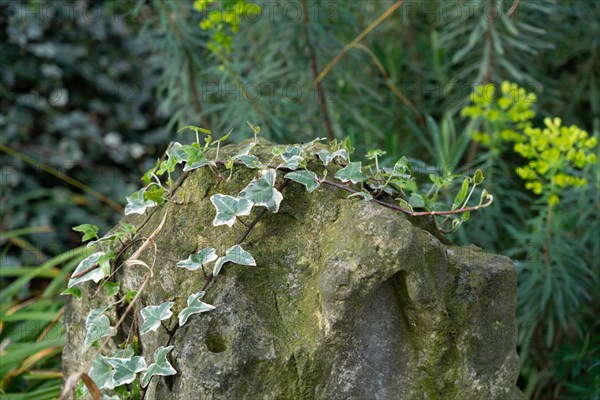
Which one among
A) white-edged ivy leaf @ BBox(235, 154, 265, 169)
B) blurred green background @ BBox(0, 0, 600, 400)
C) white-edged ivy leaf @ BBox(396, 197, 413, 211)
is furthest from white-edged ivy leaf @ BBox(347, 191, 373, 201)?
blurred green background @ BBox(0, 0, 600, 400)

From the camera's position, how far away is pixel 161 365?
1504 millimetres

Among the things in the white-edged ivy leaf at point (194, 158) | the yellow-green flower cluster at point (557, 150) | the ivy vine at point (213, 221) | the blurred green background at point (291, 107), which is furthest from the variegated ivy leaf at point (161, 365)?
the yellow-green flower cluster at point (557, 150)

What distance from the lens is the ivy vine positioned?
5.07 feet

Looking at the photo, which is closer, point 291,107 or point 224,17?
point 224,17

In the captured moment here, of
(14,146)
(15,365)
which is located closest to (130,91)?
(14,146)

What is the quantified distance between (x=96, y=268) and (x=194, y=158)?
14.6 inches

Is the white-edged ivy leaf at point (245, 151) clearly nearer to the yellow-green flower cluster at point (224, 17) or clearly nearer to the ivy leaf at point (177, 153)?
the ivy leaf at point (177, 153)

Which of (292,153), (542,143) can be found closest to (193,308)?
(292,153)

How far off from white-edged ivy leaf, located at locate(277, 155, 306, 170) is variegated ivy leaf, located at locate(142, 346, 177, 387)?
466 mm

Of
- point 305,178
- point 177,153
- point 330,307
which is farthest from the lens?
point 177,153

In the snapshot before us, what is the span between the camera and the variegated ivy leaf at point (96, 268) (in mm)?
1684

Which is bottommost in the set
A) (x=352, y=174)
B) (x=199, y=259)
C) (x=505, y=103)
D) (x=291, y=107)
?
(x=291, y=107)

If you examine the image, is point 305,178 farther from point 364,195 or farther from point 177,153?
point 177,153

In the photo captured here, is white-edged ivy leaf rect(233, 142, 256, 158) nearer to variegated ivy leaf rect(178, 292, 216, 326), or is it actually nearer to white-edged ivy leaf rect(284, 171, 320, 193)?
white-edged ivy leaf rect(284, 171, 320, 193)
